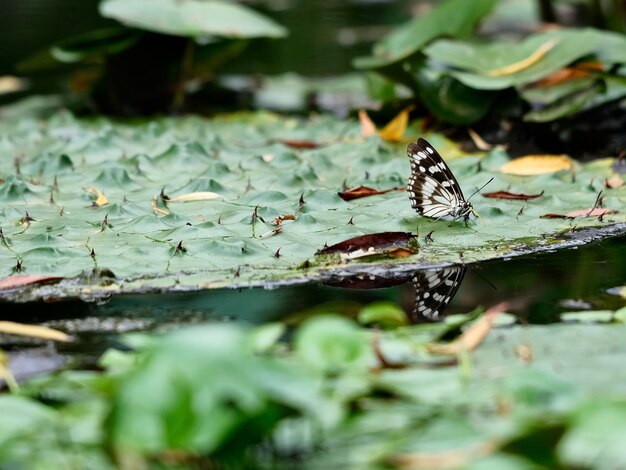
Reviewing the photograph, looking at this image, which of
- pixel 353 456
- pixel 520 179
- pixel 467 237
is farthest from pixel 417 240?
pixel 353 456

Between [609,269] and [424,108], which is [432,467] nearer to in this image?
[609,269]

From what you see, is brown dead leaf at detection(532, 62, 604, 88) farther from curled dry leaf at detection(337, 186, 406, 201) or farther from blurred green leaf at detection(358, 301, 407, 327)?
blurred green leaf at detection(358, 301, 407, 327)

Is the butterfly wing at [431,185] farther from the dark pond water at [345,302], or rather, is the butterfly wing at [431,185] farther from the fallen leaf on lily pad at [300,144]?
the fallen leaf on lily pad at [300,144]

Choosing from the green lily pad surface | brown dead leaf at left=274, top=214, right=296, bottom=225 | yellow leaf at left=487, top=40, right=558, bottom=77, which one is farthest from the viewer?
yellow leaf at left=487, top=40, right=558, bottom=77

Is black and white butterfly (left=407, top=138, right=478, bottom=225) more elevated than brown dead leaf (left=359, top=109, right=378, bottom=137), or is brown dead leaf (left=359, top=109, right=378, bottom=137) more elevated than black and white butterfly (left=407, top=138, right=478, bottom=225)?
black and white butterfly (left=407, top=138, right=478, bottom=225)

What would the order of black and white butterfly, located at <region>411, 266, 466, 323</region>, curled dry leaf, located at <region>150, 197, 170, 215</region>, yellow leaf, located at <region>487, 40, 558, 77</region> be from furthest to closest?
1. yellow leaf, located at <region>487, 40, 558, 77</region>
2. curled dry leaf, located at <region>150, 197, 170, 215</region>
3. black and white butterfly, located at <region>411, 266, 466, 323</region>

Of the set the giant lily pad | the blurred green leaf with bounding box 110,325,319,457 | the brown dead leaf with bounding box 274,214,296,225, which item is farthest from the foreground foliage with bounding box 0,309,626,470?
the giant lily pad

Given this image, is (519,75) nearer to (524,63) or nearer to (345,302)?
(524,63)

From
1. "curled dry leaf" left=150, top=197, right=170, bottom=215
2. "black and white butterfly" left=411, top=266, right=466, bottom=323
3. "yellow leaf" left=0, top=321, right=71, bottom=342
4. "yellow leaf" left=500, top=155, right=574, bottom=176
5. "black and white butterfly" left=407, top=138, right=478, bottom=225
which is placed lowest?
"yellow leaf" left=500, top=155, right=574, bottom=176
